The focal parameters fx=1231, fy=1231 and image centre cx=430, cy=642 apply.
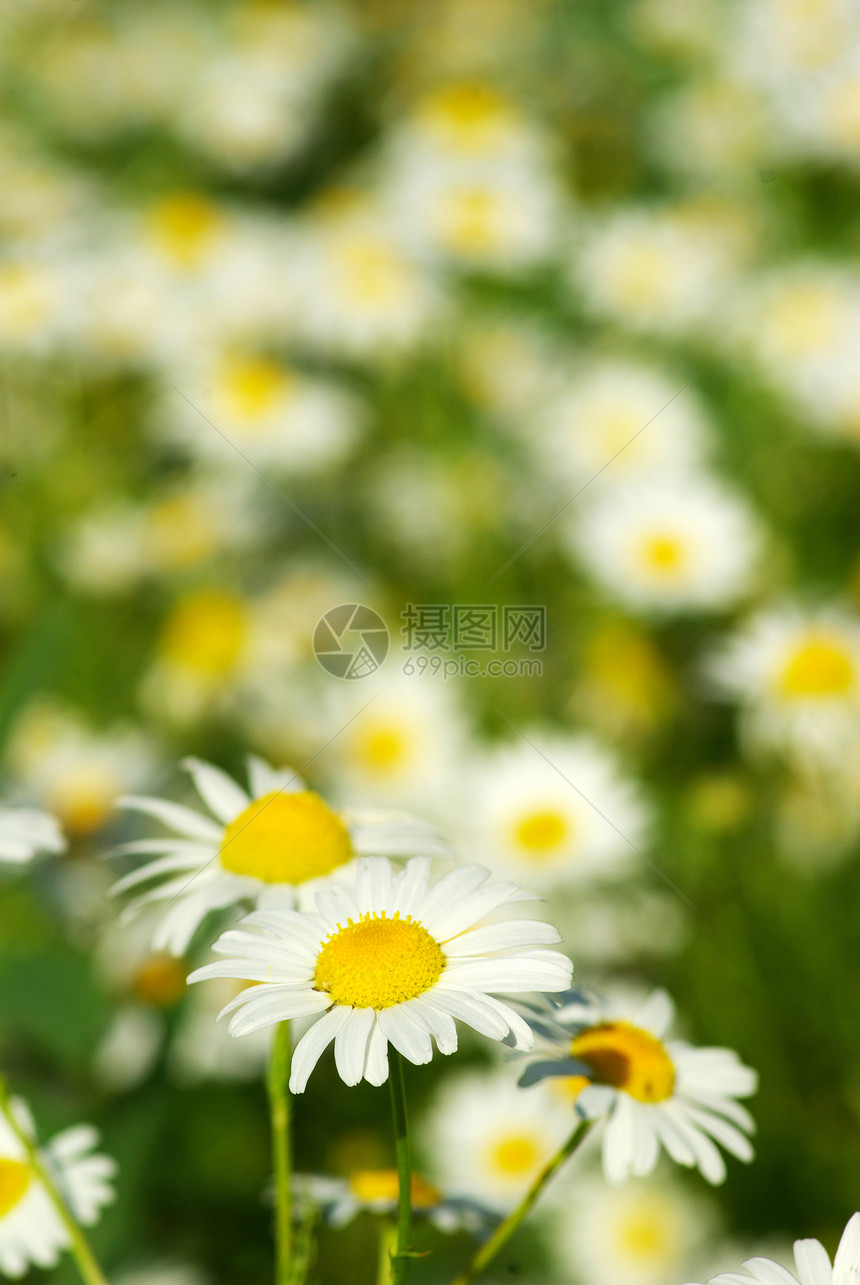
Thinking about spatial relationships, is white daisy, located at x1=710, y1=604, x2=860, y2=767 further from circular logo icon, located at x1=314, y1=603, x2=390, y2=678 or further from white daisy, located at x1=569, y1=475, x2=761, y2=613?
circular logo icon, located at x1=314, y1=603, x2=390, y2=678

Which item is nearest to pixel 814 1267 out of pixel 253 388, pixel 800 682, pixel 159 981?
pixel 159 981

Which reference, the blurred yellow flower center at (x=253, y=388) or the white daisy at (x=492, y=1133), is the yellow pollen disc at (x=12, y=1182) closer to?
the white daisy at (x=492, y=1133)

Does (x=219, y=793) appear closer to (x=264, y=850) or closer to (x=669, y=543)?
(x=264, y=850)

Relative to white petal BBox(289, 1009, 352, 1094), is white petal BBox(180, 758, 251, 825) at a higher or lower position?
lower

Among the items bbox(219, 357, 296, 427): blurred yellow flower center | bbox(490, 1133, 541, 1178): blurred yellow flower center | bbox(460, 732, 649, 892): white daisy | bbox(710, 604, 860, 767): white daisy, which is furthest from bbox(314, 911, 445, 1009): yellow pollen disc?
bbox(219, 357, 296, 427): blurred yellow flower center

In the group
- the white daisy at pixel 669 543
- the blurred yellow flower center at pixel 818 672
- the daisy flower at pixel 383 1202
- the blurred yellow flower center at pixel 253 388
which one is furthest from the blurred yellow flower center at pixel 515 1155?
the blurred yellow flower center at pixel 253 388
